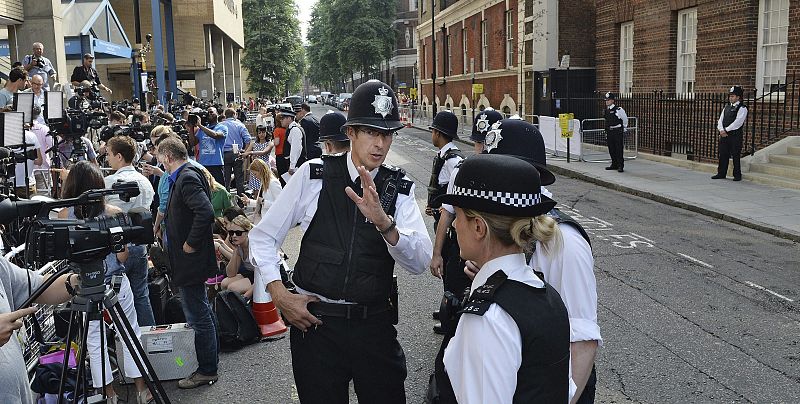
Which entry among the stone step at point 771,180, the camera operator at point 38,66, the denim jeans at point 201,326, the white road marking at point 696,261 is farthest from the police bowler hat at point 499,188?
the stone step at point 771,180

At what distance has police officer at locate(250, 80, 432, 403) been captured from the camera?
367 cm

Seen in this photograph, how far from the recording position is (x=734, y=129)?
16.9m

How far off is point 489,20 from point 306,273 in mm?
40259

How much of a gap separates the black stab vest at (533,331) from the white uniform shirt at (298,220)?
1.45m

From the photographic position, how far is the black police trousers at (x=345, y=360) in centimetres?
369

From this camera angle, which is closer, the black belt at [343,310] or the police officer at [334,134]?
the black belt at [343,310]

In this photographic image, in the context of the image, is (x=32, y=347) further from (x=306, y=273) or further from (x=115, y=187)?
(x=306, y=273)

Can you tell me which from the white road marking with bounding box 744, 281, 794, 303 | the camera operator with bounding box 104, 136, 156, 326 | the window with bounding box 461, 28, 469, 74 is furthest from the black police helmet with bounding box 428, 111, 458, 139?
the window with bounding box 461, 28, 469, 74

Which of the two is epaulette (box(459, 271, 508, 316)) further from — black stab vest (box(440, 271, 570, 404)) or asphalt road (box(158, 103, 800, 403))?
asphalt road (box(158, 103, 800, 403))

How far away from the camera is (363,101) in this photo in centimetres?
387

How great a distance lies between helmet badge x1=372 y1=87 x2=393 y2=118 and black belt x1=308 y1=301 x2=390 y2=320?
3.34 ft

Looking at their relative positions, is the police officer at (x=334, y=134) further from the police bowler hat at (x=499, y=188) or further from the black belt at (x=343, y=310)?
the police bowler hat at (x=499, y=188)

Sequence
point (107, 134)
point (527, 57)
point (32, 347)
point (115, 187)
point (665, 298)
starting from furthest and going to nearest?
point (527, 57), point (107, 134), point (665, 298), point (32, 347), point (115, 187)

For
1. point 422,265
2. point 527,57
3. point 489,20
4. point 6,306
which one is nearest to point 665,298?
point 422,265
